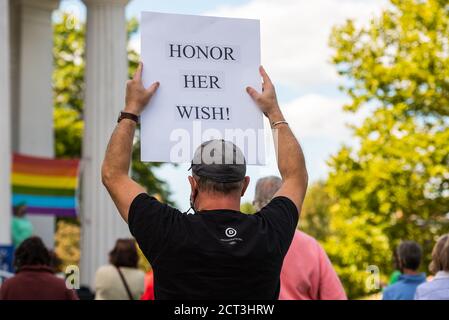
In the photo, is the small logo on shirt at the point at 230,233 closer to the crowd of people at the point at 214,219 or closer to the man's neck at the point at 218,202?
the crowd of people at the point at 214,219

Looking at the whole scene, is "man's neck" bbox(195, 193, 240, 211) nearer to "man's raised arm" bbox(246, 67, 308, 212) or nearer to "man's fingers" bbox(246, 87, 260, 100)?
"man's raised arm" bbox(246, 67, 308, 212)

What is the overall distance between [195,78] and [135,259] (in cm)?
382

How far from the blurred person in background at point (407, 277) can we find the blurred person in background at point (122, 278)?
2.02 m

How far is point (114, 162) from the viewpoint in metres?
3.45

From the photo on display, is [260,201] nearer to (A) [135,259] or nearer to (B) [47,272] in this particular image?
(B) [47,272]

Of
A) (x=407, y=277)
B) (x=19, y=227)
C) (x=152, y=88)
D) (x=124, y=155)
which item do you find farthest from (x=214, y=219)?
(x=19, y=227)

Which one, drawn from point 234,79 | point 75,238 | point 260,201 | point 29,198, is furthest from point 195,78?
point 75,238

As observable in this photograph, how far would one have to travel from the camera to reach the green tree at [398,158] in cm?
2314

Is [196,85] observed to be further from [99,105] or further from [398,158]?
[398,158]

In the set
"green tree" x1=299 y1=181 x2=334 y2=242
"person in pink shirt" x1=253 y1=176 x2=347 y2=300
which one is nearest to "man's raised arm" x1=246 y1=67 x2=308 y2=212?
"person in pink shirt" x1=253 y1=176 x2=347 y2=300

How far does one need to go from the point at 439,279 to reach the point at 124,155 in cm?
276

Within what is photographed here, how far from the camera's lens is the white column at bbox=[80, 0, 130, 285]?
18594mm

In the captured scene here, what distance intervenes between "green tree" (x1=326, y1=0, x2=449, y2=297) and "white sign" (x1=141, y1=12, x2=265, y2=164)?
19.1 metres

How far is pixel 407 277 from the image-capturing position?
7.38m
